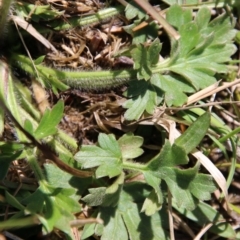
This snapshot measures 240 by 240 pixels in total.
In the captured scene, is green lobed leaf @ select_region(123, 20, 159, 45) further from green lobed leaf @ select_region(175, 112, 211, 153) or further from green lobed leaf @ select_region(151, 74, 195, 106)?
green lobed leaf @ select_region(175, 112, 211, 153)

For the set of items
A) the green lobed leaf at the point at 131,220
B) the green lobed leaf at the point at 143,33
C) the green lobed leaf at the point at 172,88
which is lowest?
the green lobed leaf at the point at 131,220

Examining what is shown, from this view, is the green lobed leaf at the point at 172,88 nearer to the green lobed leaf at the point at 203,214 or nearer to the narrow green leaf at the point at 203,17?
the narrow green leaf at the point at 203,17

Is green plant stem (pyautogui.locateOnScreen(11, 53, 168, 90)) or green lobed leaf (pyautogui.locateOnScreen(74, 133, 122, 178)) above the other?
green plant stem (pyautogui.locateOnScreen(11, 53, 168, 90))

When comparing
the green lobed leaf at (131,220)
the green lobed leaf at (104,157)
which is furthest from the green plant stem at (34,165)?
the green lobed leaf at (131,220)

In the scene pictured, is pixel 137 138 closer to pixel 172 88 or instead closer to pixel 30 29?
pixel 172 88

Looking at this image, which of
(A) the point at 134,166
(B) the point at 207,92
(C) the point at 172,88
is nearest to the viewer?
(A) the point at 134,166

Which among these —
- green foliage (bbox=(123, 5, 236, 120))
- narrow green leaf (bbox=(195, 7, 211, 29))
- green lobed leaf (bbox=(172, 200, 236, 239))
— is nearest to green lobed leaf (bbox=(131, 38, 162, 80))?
green foliage (bbox=(123, 5, 236, 120))

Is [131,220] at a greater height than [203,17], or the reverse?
[203,17]

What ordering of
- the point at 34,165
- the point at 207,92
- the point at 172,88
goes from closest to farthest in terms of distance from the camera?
the point at 34,165, the point at 172,88, the point at 207,92

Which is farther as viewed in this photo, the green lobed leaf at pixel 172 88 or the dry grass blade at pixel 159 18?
the green lobed leaf at pixel 172 88

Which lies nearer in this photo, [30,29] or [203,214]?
[30,29]

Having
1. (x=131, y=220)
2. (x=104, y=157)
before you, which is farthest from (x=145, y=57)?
(x=131, y=220)

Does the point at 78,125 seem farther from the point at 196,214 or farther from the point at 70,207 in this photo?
the point at 196,214
